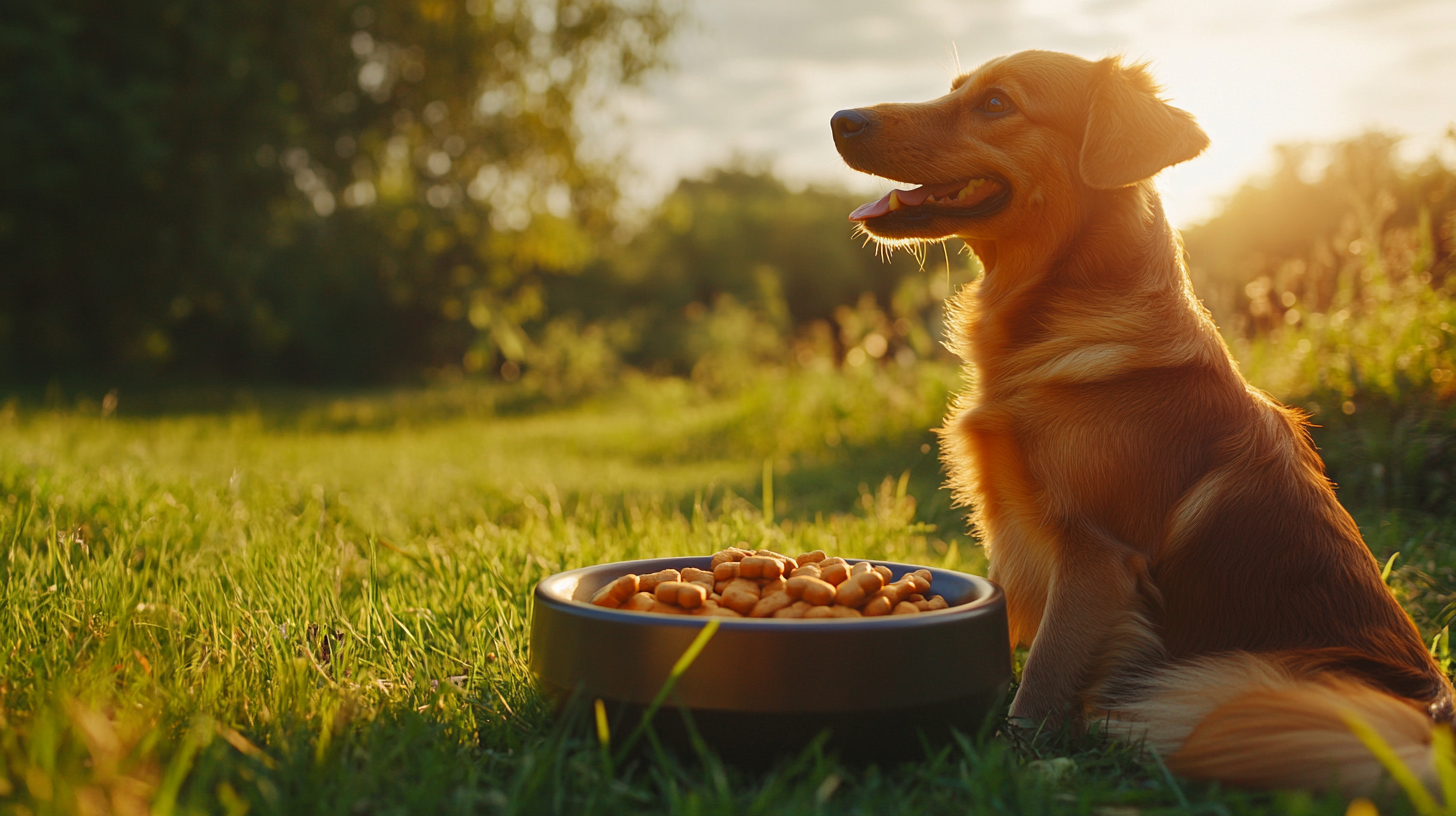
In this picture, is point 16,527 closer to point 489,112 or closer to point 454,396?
point 489,112

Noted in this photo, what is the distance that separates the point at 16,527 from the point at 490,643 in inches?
54.2

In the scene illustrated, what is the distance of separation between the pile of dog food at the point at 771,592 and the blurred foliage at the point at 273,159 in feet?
31.1

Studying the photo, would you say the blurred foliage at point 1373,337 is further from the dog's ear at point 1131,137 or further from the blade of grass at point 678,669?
the blade of grass at point 678,669

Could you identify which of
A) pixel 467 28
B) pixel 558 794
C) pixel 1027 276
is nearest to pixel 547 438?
pixel 467 28

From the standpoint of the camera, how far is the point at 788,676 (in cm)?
137

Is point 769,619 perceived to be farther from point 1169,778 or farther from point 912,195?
point 912,195

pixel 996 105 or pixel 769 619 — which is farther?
pixel 996 105

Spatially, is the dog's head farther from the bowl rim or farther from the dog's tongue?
the bowl rim

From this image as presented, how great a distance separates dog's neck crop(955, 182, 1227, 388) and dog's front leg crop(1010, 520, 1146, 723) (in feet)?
1.56

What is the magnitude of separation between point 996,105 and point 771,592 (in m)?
1.44

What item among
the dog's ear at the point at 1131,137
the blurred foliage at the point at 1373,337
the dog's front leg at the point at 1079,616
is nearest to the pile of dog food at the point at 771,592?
the dog's front leg at the point at 1079,616

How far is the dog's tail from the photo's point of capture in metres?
1.37

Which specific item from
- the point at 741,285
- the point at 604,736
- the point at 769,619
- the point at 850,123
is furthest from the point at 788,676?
the point at 741,285

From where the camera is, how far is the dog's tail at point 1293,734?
53.8 inches
